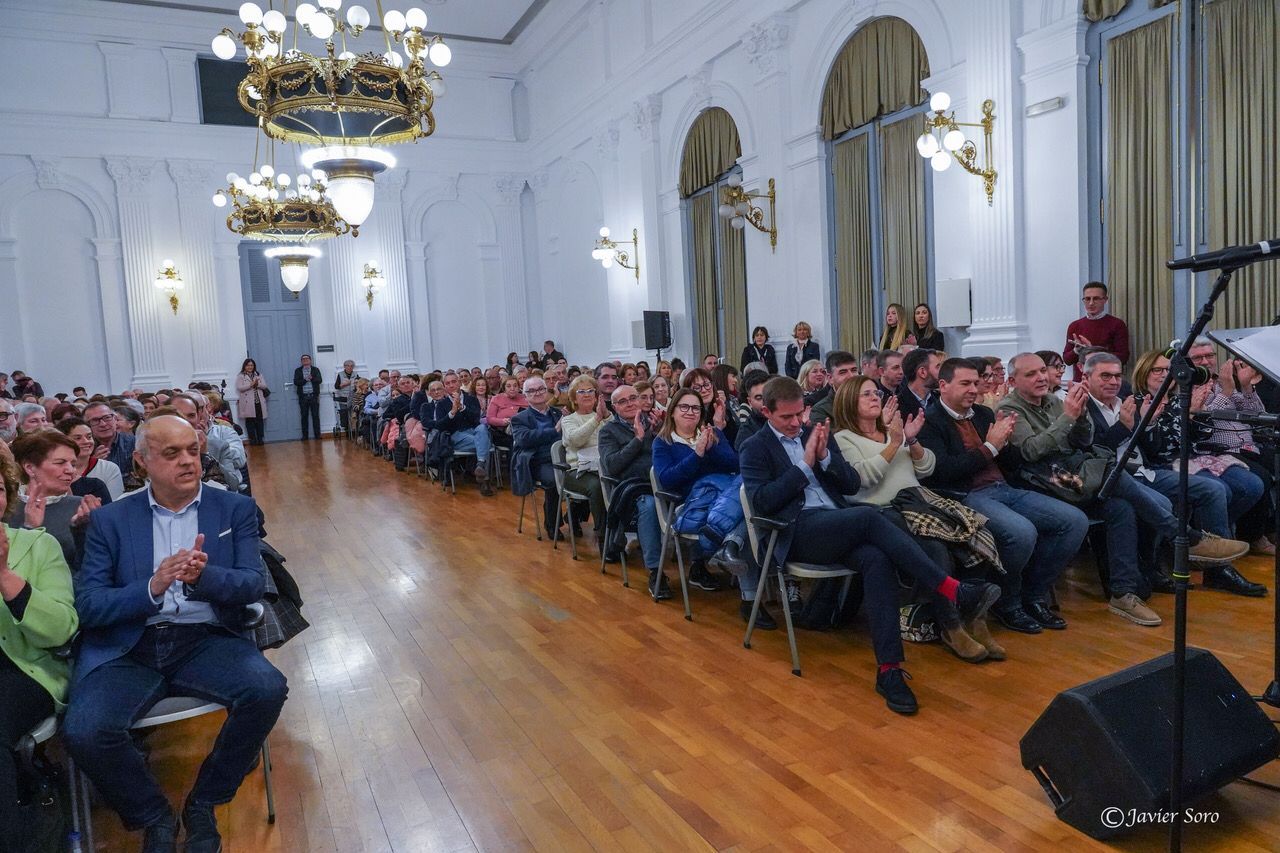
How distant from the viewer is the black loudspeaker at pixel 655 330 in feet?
39.2

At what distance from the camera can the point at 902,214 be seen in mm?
8273

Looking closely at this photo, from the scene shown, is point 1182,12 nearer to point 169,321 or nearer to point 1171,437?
point 1171,437

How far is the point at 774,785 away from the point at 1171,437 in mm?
3059

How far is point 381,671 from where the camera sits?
12.4ft

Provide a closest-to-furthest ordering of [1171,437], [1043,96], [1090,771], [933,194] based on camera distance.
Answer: [1090,771], [1171,437], [1043,96], [933,194]

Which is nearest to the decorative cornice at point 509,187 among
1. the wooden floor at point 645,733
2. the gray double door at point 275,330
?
the gray double door at point 275,330

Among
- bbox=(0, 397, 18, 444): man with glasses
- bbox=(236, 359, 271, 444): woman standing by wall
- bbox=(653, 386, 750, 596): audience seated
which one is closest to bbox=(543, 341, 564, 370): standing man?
bbox=(236, 359, 271, 444): woman standing by wall

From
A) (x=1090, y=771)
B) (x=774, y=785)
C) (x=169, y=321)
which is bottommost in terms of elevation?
(x=774, y=785)

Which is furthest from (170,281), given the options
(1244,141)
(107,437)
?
(1244,141)

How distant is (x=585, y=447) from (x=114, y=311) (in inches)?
482

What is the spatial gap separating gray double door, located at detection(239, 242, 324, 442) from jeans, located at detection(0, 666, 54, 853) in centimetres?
1391

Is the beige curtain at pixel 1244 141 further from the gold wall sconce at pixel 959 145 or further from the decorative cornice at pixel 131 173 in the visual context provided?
the decorative cornice at pixel 131 173

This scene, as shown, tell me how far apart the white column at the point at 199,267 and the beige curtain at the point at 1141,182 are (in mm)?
13717

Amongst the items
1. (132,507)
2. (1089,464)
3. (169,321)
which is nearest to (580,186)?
(169,321)
